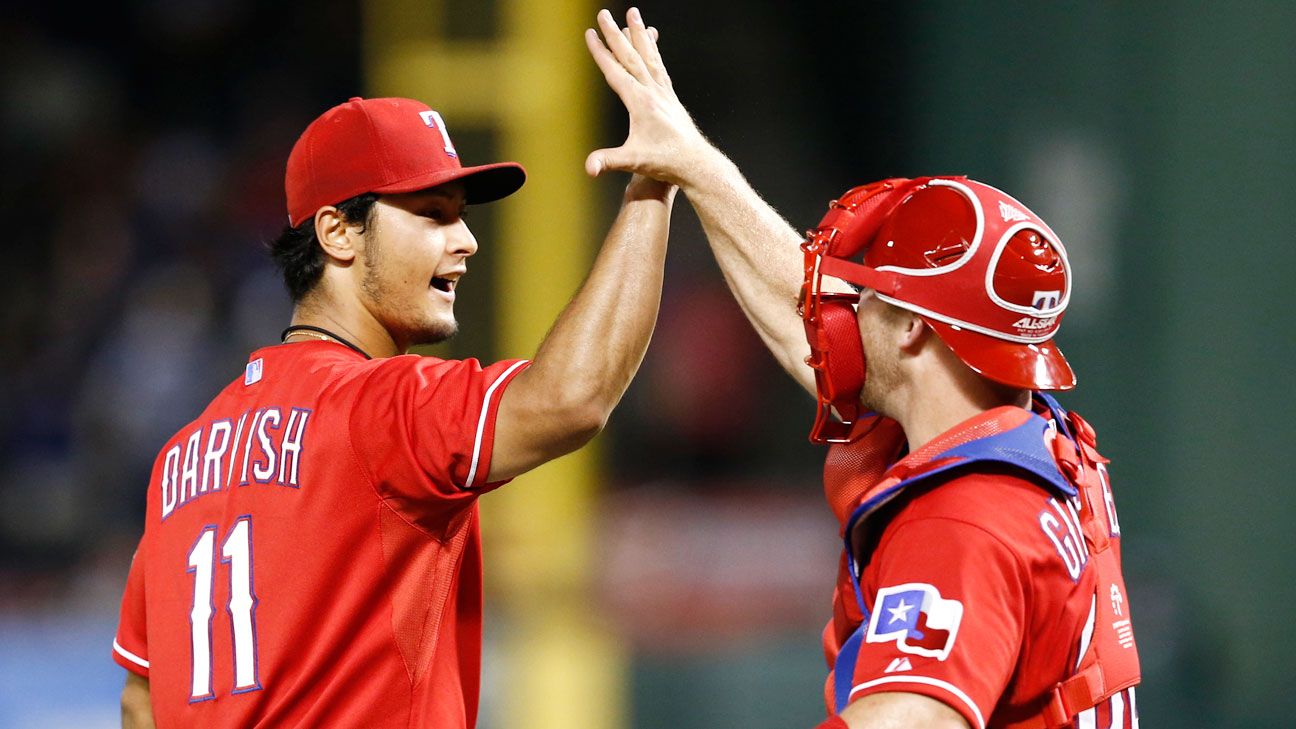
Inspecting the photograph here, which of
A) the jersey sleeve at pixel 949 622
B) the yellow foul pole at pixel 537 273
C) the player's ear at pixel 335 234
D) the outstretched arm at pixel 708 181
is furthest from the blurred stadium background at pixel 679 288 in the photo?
the jersey sleeve at pixel 949 622

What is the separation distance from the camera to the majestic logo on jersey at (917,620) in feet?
6.09

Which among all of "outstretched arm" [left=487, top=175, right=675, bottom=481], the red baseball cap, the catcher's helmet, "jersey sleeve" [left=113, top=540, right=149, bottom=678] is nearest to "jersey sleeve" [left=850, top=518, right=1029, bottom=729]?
the catcher's helmet

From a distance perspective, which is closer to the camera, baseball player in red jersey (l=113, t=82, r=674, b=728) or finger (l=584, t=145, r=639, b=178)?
baseball player in red jersey (l=113, t=82, r=674, b=728)

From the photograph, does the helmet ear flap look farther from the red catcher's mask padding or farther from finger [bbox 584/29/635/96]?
finger [bbox 584/29/635/96]

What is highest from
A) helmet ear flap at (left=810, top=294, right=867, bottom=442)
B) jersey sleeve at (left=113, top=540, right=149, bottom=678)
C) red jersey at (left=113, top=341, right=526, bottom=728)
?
helmet ear flap at (left=810, top=294, right=867, bottom=442)

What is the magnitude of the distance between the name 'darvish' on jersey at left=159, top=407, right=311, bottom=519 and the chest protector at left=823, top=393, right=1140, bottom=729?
0.91 metres

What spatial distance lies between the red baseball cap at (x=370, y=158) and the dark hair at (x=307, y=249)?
0.8 inches

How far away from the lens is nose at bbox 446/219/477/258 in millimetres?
2686

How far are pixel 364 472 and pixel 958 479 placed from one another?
93cm

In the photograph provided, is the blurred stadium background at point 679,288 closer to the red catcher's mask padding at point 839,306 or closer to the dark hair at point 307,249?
the dark hair at point 307,249

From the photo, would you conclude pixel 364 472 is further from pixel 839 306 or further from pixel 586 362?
pixel 839 306

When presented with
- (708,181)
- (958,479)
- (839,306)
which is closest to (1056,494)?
(958,479)

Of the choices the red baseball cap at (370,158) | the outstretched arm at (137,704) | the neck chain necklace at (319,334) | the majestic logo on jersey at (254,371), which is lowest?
the outstretched arm at (137,704)

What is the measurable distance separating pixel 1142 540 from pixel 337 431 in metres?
4.58
